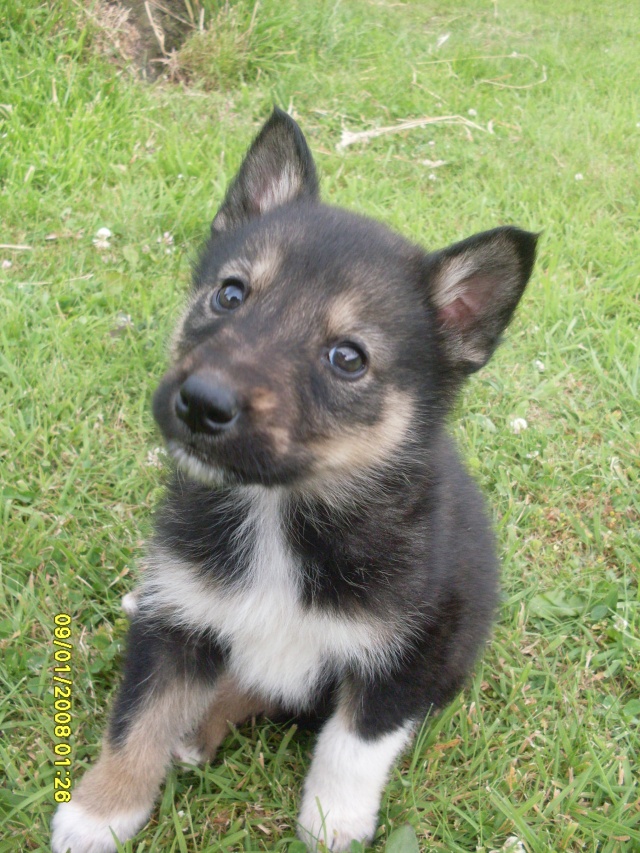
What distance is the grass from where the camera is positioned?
2.58 metres

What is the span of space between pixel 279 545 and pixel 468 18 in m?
9.37

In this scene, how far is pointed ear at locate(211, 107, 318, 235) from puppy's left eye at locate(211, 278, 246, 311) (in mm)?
455

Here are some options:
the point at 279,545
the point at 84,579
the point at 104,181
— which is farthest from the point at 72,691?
the point at 104,181

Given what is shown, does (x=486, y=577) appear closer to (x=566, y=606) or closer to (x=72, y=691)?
(x=566, y=606)

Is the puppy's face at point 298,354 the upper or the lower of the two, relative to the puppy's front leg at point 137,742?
upper

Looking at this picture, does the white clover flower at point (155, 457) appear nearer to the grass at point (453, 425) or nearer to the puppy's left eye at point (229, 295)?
the grass at point (453, 425)

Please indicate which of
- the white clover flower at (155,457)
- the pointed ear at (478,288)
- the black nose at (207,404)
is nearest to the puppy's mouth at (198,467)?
the black nose at (207,404)

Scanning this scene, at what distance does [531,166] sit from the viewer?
6.40 meters

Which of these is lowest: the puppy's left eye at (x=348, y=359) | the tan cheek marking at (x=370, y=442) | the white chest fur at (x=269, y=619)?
the white chest fur at (x=269, y=619)

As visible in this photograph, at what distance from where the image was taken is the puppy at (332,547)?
2303mm

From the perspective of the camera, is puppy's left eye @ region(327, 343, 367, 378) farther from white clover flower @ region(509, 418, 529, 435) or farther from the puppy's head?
white clover flower @ region(509, 418, 529, 435)
